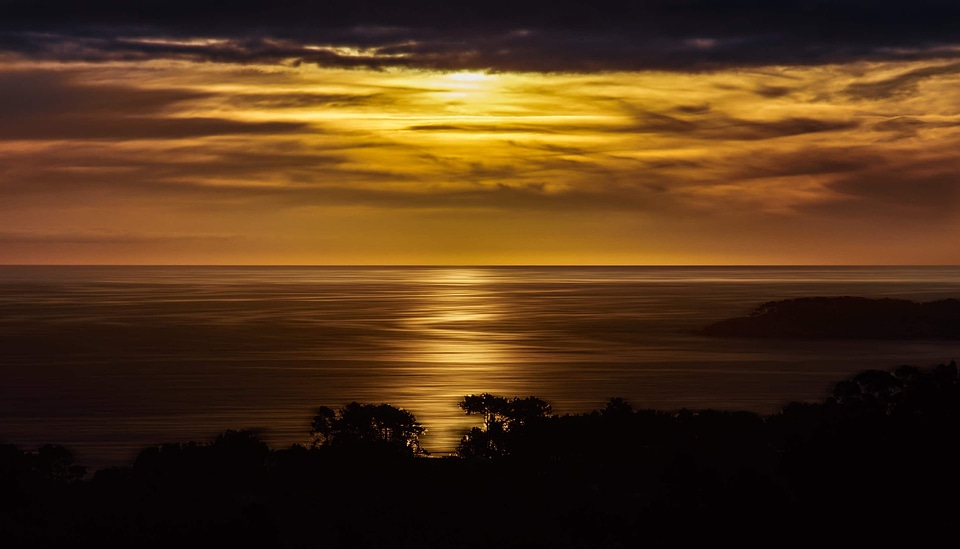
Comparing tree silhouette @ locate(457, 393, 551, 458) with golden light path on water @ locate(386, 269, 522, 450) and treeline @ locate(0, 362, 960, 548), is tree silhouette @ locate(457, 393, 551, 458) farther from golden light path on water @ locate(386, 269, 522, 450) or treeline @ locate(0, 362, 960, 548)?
golden light path on water @ locate(386, 269, 522, 450)

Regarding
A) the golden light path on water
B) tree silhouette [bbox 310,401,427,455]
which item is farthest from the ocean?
tree silhouette [bbox 310,401,427,455]

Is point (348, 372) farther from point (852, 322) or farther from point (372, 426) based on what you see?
point (852, 322)

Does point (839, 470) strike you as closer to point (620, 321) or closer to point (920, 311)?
point (920, 311)

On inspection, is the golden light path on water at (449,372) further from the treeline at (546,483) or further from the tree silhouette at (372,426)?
the treeline at (546,483)

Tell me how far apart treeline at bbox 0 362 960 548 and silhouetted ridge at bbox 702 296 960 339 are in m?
104

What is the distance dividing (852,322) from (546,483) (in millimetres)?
123799

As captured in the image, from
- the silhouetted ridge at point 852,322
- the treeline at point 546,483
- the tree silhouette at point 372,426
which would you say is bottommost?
the treeline at point 546,483

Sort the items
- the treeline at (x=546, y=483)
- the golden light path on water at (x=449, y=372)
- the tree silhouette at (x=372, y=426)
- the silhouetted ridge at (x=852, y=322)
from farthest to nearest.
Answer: the silhouetted ridge at (x=852, y=322), the golden light path on water at (x=449, y=372), the tree silhouette at (x=372, y=426), the treeline at (x=546, y=483)

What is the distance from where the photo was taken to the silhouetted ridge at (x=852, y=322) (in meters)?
150

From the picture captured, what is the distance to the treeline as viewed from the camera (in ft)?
85.7

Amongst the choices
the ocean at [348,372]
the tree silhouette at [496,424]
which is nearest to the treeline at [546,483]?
the tree silhouette at [496,424]

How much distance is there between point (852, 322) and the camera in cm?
15600

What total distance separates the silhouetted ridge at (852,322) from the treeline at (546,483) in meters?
104

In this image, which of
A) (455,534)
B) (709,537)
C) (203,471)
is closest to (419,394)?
(203,471)
